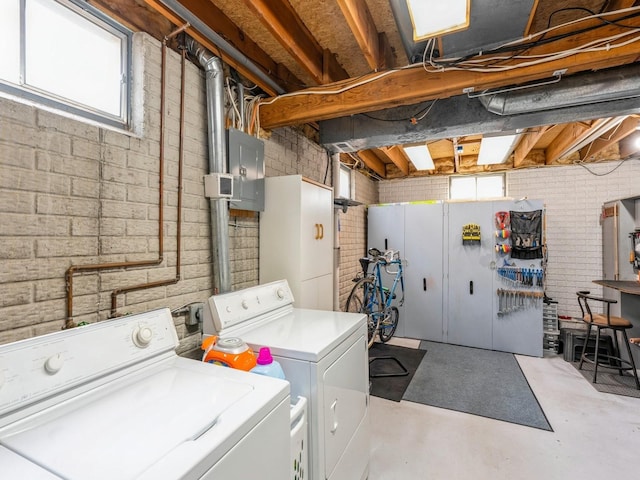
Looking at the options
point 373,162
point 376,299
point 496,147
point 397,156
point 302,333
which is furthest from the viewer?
point 373,162

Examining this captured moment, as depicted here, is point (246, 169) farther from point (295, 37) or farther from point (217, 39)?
point (295, 37)

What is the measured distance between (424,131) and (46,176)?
2.64 meters

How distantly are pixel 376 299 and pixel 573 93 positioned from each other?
2.78m

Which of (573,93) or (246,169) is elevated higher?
(573,93)

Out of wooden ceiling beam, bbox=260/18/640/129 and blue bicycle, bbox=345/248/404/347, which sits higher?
wooden ceiling beam, bbox=260/18/640/129

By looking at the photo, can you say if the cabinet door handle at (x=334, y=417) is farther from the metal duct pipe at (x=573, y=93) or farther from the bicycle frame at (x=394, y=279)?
the bicycle frame at (x=394, y=279)

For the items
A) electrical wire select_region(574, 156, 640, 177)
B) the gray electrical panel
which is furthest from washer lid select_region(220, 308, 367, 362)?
electrical wire select_region(574, 156, 640, 177)

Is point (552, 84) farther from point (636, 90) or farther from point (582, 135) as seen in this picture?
point (582, 135)

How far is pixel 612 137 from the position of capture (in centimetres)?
400

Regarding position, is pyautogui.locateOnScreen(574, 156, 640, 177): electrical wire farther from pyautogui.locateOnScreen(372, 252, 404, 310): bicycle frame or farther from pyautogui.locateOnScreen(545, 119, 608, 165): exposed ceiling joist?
pyautogui.locateOnScreen(372, 252, 404, 310): bicycle frame

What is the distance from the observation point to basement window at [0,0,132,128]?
1302mm

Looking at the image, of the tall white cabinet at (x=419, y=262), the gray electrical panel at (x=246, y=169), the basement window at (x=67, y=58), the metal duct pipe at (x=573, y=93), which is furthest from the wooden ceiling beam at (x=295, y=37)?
the tall white cabinet at (x=419, y=262)

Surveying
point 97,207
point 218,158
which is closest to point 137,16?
point 218,158

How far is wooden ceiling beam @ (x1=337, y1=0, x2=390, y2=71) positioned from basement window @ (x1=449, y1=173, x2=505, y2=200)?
361 cm
